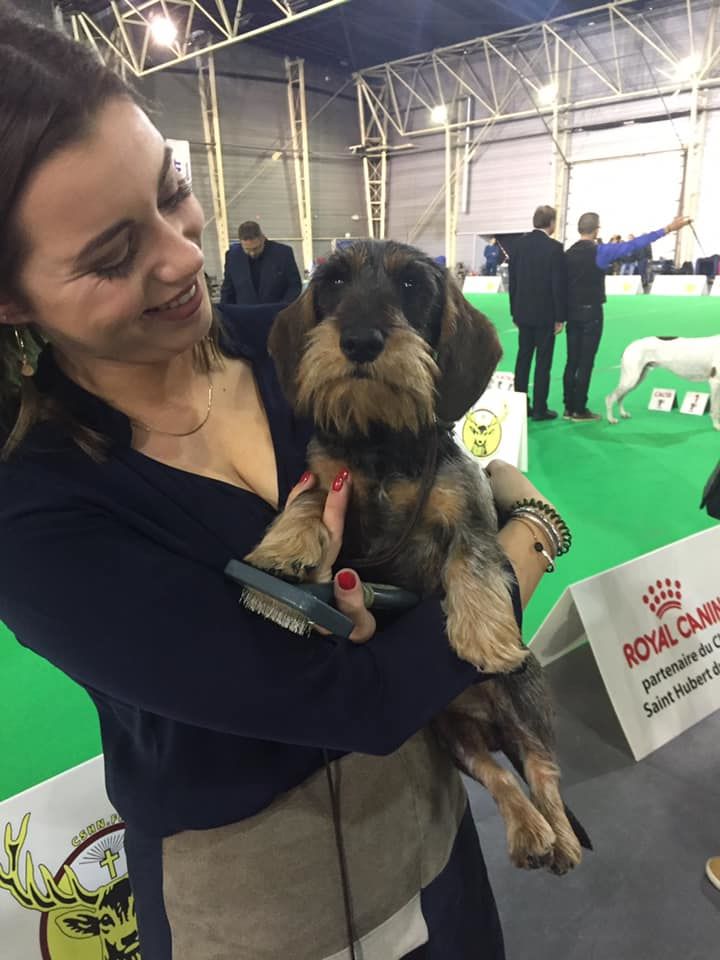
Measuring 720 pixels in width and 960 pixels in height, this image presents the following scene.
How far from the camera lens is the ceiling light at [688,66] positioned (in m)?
16.7

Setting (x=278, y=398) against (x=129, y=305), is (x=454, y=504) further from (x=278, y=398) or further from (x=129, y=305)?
(x=129, y=305)

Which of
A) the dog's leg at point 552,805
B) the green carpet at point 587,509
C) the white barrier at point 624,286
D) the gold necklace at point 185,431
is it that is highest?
the gold necklace at point 185,431

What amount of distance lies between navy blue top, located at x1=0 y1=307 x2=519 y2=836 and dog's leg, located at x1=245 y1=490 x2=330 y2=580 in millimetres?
34

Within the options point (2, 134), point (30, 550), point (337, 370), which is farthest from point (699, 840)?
point (2, 134)

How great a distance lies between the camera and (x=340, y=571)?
1133mm

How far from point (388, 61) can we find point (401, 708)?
24908mm

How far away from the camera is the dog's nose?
4.13 ft

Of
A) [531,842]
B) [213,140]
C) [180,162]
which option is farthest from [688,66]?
[531,842]

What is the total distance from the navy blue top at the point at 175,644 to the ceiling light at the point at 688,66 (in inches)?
805

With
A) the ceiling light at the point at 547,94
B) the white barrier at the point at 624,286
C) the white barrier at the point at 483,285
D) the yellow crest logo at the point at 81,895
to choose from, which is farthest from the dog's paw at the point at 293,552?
the ceiling light at the point at 547,94

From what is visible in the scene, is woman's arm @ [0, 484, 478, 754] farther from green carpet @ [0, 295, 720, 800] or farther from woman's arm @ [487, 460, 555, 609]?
green carpet @ [0, 295, 720, 800]

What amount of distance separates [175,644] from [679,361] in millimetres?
6714

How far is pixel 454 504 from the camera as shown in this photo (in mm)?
1413

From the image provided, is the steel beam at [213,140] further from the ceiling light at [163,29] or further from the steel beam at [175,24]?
the ceiling light at [163,29]
